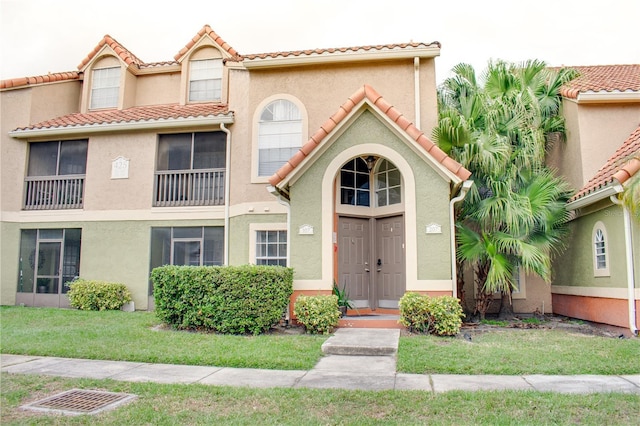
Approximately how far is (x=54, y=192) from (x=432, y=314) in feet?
44.2

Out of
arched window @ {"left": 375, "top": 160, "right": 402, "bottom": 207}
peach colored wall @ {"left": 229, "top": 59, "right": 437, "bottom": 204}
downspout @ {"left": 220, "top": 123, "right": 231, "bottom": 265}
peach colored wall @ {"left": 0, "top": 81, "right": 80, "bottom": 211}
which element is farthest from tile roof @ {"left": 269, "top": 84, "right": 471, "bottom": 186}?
peach colored wall @ {"left": 0, "top": 81, "right": 80, "bottom": 211}

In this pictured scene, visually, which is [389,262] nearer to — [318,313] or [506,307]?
[318,313]

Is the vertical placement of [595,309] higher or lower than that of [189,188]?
lower

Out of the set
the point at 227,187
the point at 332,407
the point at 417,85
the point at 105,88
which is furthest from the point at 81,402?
the point at 105,88

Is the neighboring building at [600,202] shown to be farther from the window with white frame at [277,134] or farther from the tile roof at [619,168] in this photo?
the window with white frame at [277,134]

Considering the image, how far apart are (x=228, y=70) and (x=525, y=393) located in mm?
14168

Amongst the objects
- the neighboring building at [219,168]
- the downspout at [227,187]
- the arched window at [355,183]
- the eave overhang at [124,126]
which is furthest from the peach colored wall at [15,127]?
the arched window at [355,183]

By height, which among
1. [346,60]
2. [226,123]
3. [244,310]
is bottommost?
[244,310]

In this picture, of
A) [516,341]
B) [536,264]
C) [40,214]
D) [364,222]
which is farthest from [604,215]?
[40,214]

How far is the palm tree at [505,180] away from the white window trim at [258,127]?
385 cm

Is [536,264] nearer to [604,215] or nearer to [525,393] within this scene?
[604,215]

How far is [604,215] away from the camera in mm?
11203

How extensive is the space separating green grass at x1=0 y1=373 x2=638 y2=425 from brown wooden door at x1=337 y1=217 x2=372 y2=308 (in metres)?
6.27

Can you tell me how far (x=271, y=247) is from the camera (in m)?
14.2
